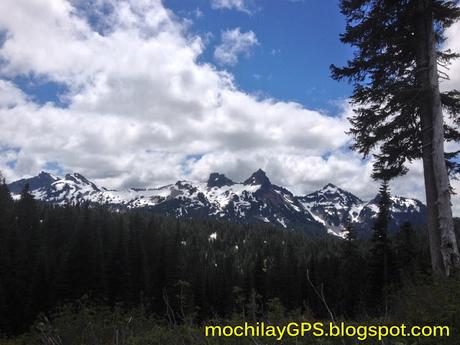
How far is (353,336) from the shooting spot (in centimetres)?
446

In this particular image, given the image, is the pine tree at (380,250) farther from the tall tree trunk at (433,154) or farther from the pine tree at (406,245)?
the tall tree trunk at (433,154)

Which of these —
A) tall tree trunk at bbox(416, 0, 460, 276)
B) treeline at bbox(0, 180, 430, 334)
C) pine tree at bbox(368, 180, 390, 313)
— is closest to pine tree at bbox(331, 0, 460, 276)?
tall tree trunk at bbox(416, 0, 460, 276)

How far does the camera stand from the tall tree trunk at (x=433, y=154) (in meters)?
8.41

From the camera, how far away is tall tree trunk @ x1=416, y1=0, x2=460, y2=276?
27.6 feet

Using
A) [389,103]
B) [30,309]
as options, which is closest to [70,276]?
[30,309]

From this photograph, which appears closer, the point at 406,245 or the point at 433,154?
Result: the point at 433,154

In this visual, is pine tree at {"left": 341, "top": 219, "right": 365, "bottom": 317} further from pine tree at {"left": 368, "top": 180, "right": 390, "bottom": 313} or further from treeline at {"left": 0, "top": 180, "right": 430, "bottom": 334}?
pine tree at {"left": 368, "top": 180, "right": 390, "bottom": 313}

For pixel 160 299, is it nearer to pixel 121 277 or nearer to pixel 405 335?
pixel 121 277

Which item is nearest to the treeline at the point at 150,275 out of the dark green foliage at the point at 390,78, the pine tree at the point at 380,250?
the pine tree at the point at 380,250

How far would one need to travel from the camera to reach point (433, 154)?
895 cm

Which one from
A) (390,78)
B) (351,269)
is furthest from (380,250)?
(390,78)

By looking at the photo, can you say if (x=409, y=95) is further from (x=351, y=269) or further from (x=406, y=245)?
(x=351, y=269)

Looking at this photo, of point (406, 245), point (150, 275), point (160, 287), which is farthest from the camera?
point (150, 275)

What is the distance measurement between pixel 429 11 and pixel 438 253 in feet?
20.5
